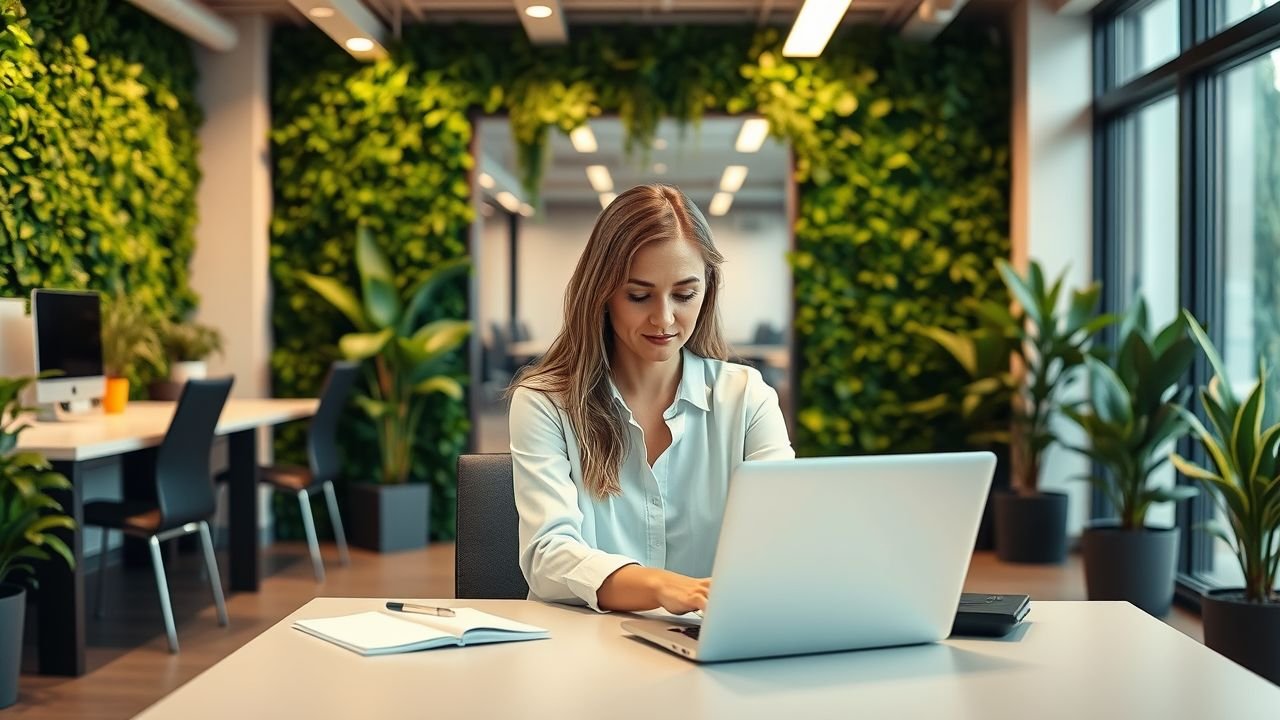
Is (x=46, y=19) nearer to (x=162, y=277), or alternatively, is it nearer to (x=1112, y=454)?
(x=162, y=277)

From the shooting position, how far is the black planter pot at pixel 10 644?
3.52m

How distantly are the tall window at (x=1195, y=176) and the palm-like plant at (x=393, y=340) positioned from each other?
3.25 metres

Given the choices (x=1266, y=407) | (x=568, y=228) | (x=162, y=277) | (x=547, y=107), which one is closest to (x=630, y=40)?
(x=547, y=107)

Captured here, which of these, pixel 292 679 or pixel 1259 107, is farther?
pixel 1259 107

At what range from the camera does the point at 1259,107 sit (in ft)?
15.0

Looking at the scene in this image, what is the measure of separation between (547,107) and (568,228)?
1035 cm

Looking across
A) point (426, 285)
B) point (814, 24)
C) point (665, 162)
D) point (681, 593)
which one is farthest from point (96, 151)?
point (665, 162)

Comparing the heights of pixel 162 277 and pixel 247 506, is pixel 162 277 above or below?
above

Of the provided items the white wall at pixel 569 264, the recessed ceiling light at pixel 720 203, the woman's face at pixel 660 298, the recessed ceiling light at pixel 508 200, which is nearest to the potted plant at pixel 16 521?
the woman's face at pixel 660 298

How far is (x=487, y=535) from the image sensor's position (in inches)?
83.7

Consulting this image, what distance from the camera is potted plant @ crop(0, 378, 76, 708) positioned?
11.6 ft

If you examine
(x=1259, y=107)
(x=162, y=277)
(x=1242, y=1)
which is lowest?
(x=162, y=277)

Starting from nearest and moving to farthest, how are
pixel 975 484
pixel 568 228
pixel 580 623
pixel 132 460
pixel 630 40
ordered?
1. pixel 975 484
2. pixel 580 623
3. pixel 132 460
4. pixel 630 40
5. pixel 568 228

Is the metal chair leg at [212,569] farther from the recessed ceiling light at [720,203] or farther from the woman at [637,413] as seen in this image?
the recessed ceiling light at [720,203]
